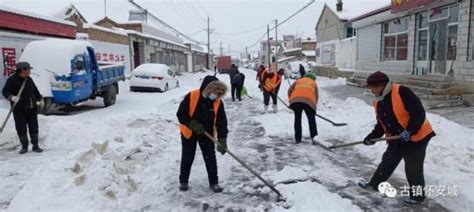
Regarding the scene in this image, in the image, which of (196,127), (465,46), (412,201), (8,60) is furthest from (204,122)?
(8,60)

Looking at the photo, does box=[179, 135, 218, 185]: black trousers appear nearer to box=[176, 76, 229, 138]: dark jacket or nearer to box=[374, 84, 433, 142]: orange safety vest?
box=[176, 76, 229, 138]: dark jacket

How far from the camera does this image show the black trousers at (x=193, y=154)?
16.5 ft

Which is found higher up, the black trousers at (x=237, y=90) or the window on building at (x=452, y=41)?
the window on building at (x=452, y=41)

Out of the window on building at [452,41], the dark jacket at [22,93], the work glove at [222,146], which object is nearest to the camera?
the work glove at [222,146]

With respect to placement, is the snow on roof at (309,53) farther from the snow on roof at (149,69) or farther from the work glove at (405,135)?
the work glove at (405,135)

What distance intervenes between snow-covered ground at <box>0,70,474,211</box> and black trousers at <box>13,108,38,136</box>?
46 cm

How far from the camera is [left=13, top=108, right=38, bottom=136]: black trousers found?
22.1ft

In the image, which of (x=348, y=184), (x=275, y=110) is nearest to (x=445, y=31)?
(x=275, y=110)

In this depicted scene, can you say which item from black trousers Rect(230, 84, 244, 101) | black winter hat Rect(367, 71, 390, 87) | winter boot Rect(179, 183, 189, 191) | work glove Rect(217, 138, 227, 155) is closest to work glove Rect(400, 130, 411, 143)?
black winter hat Rect(367, 71, 390, 87)

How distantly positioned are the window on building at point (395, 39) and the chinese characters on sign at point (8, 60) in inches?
605

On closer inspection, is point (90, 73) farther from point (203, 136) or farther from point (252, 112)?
point (203, 136)

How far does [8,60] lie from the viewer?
13906 millimetres

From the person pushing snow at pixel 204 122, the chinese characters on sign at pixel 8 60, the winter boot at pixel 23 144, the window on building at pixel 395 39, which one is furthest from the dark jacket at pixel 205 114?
the window on building at pixel 395 39

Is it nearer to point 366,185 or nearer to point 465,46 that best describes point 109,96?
point 366,185
